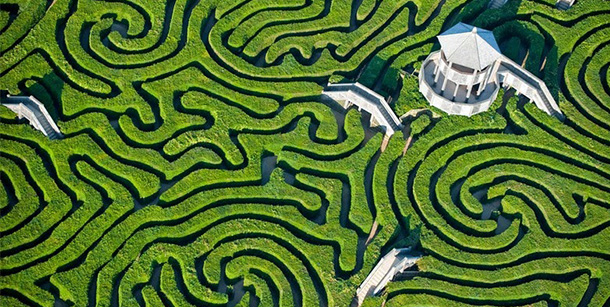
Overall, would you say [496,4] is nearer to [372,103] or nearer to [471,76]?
[471,76]

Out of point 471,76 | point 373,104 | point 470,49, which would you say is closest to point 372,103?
point 373,104

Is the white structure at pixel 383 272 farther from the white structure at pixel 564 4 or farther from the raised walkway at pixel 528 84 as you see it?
the white structure at pixel 564 4

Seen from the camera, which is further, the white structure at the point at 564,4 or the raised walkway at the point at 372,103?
the white structure at the point at 564,4

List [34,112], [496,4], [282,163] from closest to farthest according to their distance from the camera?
1. [34,112]
2. [282,163]
3. [496,4]

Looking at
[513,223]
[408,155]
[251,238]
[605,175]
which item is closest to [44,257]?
[251,238]

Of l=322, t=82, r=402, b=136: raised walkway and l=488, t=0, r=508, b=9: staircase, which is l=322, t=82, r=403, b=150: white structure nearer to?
l=322, t=82, r=402, b=136: raised walkway

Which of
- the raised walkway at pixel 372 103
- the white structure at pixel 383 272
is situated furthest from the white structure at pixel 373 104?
the white structure at pixel 383 272

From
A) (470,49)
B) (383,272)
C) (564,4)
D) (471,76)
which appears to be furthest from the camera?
(564,4)
